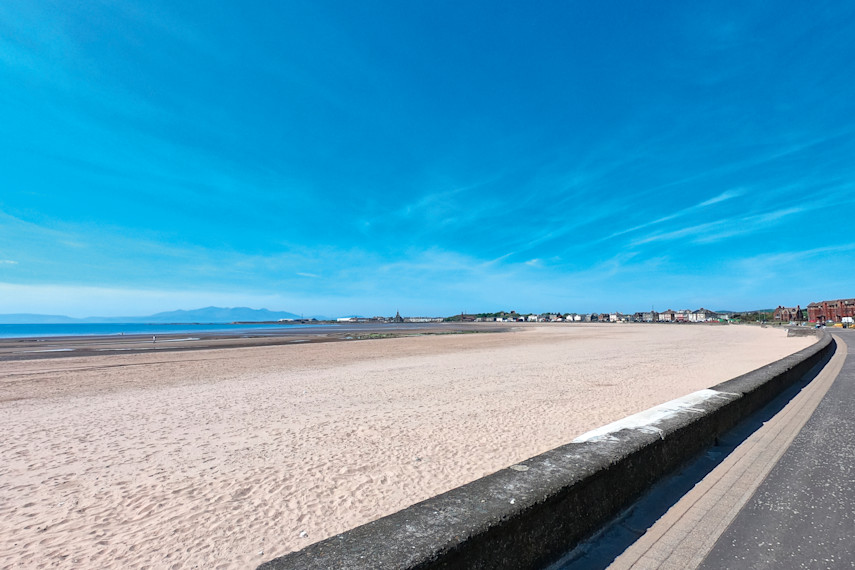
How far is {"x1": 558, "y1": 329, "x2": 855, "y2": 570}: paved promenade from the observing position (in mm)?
2307

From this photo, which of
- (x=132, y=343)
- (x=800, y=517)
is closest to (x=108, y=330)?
(x=132, y=343)

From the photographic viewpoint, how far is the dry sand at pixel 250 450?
3100 millimetres

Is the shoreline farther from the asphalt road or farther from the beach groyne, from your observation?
the asphalt road

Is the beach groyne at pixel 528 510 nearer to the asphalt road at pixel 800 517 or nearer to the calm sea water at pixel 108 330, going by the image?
the asphalt road at pixel 800 517

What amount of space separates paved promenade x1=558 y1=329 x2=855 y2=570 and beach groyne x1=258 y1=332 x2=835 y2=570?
15 cm

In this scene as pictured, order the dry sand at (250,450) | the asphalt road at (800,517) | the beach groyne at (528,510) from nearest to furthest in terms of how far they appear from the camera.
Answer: the beach groyne at (528,510) → the asphalt road at (800,517) → the dry sand at (250,450)

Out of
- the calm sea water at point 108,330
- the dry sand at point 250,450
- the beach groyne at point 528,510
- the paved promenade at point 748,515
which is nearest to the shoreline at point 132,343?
the dry sand at point 250,450

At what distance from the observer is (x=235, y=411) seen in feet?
24.4

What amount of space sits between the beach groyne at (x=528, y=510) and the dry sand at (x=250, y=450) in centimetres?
140

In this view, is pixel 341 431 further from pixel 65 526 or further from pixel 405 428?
pixel 65 526

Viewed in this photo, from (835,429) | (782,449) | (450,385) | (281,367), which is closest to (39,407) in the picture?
(281,367)

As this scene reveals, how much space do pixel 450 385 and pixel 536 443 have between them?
4.87 metres

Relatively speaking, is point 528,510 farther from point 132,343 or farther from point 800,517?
point 132,343

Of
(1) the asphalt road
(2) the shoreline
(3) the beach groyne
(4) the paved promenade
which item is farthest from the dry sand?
(2) the shoreline
